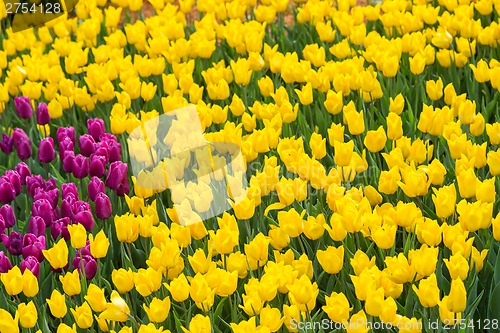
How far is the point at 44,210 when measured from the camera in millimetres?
3023

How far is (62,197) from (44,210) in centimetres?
29

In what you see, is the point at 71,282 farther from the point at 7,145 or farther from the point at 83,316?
the point at 7,145

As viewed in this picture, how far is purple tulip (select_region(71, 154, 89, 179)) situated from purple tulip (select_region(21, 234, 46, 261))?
0.57 metres

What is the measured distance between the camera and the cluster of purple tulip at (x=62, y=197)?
2805 millimetres

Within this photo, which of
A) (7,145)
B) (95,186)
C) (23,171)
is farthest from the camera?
(7,145)

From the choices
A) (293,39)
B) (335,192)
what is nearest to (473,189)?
(335,192)

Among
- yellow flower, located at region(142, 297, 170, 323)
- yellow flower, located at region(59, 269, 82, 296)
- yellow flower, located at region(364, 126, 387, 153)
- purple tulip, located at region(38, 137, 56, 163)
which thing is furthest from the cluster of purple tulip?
yellow flower, located at region(364, 126, 387, 153)

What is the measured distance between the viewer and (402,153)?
10.0 ft

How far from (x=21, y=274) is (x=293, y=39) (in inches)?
119

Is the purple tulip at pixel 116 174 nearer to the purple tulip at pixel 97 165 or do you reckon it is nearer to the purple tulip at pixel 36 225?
the purple tulip at pixel 97 165

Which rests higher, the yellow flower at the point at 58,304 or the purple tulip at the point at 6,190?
the yellow flower at the point at 58,304

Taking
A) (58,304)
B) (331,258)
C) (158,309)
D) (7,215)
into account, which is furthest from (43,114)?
(331,258)

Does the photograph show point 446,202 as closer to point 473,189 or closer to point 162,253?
point 473,189

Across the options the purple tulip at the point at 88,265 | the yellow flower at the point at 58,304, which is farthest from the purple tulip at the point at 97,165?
the yellow flower at the point at 58,304
